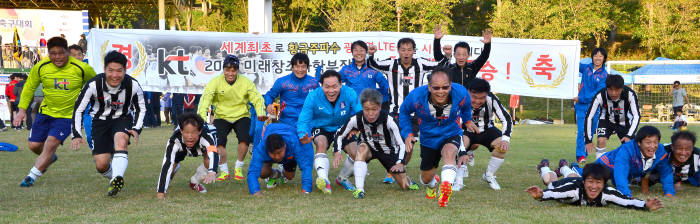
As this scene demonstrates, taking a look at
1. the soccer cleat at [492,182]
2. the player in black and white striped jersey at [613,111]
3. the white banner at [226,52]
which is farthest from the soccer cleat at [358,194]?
the white banner at [226,52]

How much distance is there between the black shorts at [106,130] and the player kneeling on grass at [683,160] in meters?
6.09

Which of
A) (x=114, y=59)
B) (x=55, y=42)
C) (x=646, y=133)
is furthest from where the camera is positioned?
(x=55, y=42)

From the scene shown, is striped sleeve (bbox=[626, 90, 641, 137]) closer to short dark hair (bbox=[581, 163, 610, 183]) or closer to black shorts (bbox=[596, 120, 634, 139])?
black shorts (bbox=[596, 120, 634, 139])

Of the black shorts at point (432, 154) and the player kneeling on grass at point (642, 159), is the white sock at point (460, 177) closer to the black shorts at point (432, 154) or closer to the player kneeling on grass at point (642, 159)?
the black shorts at point (432, 154)

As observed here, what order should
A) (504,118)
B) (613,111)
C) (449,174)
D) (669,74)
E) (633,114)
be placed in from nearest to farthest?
(449,174) < (504,118) < (633,114) < (613,111) < (669,74)

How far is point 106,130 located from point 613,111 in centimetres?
666

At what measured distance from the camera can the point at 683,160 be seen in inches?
304

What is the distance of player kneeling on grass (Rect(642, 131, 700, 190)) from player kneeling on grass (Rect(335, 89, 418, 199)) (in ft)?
9.45

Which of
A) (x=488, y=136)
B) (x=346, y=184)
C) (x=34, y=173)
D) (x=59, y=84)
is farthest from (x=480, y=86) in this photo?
(x=34, y=173)

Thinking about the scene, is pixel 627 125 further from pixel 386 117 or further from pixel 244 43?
pixel 244 43

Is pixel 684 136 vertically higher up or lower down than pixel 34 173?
higher up

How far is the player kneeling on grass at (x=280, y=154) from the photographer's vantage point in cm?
757

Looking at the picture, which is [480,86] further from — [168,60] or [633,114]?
[168,60]

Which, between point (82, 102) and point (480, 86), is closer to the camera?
point (82, 102)
